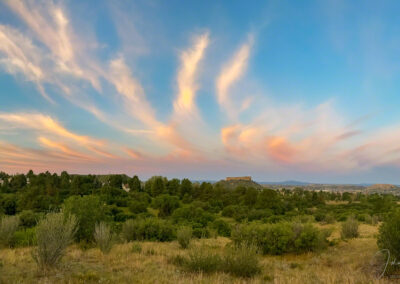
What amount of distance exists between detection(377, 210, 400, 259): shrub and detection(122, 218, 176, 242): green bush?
13650mm

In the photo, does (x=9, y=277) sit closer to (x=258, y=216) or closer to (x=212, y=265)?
(x=212, y=265)

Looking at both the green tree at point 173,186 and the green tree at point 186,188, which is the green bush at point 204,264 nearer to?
the green tree at point 186,188

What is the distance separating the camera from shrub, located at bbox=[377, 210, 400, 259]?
858cm

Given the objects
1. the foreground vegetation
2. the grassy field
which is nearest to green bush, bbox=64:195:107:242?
the foreground vegetation

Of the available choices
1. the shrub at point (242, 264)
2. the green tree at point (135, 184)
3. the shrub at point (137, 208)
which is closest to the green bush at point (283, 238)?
the shrub at point (242, 264)

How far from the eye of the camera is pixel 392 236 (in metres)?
8.77

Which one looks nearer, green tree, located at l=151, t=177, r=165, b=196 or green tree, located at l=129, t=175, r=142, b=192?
green tree, located at l=151, t=177, r=165, b=196

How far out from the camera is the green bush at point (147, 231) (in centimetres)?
1741

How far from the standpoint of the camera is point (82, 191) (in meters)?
72.6

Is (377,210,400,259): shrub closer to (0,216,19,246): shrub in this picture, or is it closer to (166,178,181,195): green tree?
(0,216,19,246): shrub

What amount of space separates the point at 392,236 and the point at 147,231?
14.7 m

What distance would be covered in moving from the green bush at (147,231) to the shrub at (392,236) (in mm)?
13650

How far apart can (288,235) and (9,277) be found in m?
11.8

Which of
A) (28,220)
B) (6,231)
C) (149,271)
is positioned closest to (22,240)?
(6,231)
